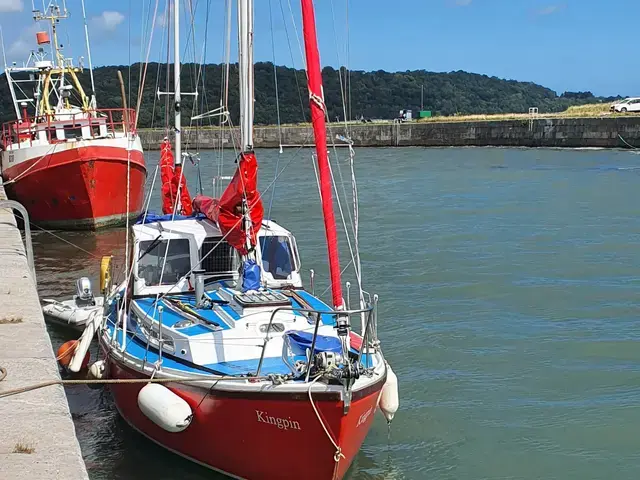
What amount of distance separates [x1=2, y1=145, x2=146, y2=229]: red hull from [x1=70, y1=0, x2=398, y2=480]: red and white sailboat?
611 inches

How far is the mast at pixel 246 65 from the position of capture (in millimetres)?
9766

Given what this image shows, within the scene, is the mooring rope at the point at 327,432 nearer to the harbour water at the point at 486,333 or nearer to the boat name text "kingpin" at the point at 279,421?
the boat name text "kingpin" at the point at 279,421

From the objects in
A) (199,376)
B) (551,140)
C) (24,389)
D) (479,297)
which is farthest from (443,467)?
(551,140)

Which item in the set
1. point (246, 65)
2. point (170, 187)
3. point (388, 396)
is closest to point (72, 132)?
point (170, 187)

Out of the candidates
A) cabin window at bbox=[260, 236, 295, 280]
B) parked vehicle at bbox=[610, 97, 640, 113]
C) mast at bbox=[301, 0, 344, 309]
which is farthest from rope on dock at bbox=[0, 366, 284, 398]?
parked vehicle at bbox=[610, 97, 640, 113]

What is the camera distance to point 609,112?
65.8m

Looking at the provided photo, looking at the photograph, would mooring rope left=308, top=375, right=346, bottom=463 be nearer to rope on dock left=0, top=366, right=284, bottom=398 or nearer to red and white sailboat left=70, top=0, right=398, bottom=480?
red and white sailboat left=70, top=0, right=398, bottom=480

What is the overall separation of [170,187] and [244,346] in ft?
20.6

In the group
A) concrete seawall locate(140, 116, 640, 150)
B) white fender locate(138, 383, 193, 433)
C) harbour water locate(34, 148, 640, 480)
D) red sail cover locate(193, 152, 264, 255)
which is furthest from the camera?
concrete seawall locate(140, 116, 640, 150)

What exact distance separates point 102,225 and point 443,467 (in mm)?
19628

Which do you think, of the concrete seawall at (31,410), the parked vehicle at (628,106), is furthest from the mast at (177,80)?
the parked vehicle at (628,106)

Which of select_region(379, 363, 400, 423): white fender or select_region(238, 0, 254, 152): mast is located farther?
select_region(238, 0, 254, 152): mast

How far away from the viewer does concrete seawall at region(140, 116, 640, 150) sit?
60.5 metres

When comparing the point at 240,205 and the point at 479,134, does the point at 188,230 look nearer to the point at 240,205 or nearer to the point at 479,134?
the point at 240,205
